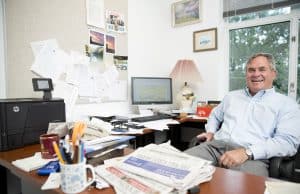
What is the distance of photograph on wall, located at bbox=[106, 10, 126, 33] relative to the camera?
2.44m

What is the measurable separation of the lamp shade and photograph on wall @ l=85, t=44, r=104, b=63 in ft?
3.19

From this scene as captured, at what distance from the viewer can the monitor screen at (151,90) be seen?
2.61 meters

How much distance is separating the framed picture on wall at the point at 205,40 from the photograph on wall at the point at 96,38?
1.21m

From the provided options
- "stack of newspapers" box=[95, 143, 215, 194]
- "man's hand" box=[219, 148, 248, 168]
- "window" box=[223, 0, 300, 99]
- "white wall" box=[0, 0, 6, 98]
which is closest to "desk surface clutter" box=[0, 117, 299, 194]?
"stack of newspapers" box=[95, 143, 215, 194]

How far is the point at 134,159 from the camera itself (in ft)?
3.06

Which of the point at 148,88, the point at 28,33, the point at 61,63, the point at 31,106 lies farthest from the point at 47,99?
the point at 148,88

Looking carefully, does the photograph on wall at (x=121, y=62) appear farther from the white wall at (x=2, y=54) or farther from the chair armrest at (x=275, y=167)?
the chair armrest at (x=275, y=167)

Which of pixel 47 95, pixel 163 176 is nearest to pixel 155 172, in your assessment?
pixel 163 176

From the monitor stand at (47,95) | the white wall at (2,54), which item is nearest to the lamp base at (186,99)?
the monitor stand at (47,95)

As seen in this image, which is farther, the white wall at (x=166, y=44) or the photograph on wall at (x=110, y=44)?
the white wall at (x=166, y=44)

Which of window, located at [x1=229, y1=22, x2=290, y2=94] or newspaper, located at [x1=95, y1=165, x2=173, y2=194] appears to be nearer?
newspaper, located at [x1=95, y1=165, x2=173, y2=194]

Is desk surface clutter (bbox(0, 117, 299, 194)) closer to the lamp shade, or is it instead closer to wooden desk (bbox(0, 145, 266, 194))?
wooden desk (bbox(0, 145, 266, 194))

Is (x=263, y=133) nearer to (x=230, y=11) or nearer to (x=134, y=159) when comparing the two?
(x=134, y=159)

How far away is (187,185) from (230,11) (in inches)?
101
